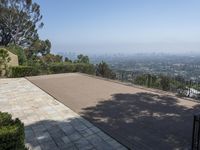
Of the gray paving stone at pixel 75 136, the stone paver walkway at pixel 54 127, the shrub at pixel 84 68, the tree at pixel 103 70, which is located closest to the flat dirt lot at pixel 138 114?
the stone paver walkway at pixel 54 127

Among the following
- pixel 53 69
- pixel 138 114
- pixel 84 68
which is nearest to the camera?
pixel 138 114

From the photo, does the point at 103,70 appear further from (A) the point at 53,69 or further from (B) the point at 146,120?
(B) the point at 146,120

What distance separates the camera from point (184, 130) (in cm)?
435

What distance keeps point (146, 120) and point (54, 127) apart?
6.98 ft

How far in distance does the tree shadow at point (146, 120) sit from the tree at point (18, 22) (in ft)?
61.1

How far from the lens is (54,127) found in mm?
4586

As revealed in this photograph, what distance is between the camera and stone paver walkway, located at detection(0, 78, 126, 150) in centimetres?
374

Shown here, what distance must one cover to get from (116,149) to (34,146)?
56.7 inches

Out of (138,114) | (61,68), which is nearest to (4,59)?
(61,68)

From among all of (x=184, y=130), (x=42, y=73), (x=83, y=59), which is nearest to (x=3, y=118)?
(x=184, y=130)

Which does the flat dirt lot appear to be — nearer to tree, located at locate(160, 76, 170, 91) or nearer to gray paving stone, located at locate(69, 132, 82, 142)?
gray paving stone, located at locate(69, 132, 82, 142)

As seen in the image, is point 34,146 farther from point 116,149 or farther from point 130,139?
point 130,139

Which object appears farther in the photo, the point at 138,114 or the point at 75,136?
the point at 138,114

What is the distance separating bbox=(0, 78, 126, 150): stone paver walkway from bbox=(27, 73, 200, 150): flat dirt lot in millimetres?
284
